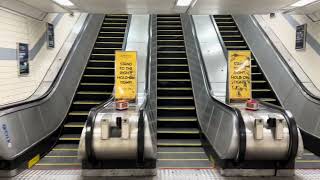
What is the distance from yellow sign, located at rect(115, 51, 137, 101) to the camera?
4.95m

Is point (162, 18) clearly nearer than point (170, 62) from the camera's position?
No

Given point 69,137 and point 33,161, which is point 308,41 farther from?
point 33,161

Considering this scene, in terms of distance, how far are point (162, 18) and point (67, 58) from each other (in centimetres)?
505

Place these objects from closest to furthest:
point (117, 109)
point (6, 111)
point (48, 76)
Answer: point (6, 111)
point (117, 109)
point (48, 76)

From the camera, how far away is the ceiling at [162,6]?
17.7 ft

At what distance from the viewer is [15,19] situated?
5.44 meters

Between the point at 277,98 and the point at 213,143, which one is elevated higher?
the point at 277,98

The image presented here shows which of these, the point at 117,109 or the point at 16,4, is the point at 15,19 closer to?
the point at 16,4

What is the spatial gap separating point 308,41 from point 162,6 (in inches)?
127

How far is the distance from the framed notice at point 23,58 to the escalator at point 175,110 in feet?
9.18

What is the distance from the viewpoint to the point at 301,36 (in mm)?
6762

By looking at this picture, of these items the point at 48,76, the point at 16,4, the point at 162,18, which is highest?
the point at 162,18

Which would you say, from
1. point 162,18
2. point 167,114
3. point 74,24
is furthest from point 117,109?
point 162,18

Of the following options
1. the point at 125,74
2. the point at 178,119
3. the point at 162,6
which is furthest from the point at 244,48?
the point at 125,74
